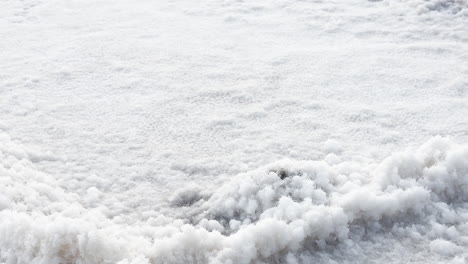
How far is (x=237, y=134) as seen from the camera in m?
2.65

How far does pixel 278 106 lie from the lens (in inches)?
115

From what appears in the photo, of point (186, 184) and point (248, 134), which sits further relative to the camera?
point (248, 134)

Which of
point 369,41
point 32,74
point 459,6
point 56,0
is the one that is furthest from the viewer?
point 56,0

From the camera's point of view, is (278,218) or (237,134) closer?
(278,218)

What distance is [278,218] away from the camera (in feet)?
6.31

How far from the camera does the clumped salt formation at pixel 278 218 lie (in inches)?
69.7

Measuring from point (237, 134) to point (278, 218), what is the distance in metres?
0.80

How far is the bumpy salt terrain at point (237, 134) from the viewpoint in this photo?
6.09 ft

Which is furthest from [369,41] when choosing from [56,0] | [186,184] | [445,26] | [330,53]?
[56,0]

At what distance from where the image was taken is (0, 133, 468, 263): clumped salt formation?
5.81 feet

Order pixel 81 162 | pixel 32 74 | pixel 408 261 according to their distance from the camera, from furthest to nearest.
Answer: pixel 32 74 < pixel 81 162 < pixel 408 261

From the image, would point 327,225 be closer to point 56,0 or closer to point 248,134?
point 248,134

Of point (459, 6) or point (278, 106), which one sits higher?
point (459, 6)

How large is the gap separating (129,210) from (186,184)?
29 cm
